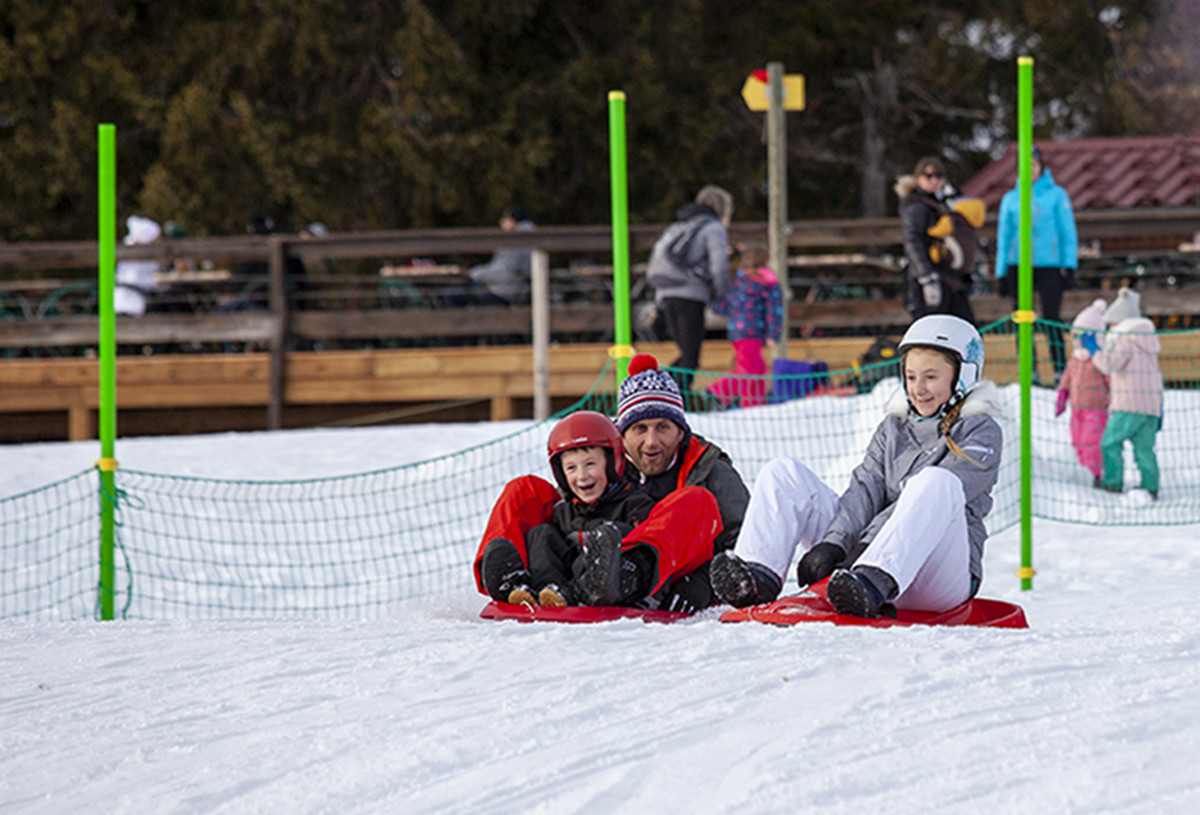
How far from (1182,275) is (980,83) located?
7532 mm

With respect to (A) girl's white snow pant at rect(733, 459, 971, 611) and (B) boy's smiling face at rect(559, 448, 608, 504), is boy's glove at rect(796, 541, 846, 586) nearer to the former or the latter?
(A) girl's white snow pant at rect(733, 459, 971, 611)

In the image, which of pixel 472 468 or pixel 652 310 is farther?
pixel 652 310

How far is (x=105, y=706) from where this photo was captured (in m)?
3.11

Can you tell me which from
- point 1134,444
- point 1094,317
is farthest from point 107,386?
point 1094,317

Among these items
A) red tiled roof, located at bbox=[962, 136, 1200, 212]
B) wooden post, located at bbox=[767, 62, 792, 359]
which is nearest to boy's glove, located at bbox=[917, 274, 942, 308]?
wooden post, located at bbox=[767, 62, 792, 359]

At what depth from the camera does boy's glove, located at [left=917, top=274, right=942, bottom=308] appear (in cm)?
763

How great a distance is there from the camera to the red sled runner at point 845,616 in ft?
11.6

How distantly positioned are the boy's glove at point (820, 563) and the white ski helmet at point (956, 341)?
0.54 m

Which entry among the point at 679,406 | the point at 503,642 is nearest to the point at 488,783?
the point at 503,642

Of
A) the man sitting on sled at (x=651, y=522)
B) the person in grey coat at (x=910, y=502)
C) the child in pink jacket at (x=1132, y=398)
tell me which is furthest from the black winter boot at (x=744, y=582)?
the child in pink jacket at (x=1132, y=398)

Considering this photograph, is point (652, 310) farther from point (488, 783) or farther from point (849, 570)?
point (488, 783)

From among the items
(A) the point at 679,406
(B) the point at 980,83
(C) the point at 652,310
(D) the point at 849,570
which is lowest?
(D) the point at 849,570

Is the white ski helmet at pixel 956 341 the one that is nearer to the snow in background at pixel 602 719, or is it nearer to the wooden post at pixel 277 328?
the snow in background at pixel 602 719

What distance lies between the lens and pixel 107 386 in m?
5.50
